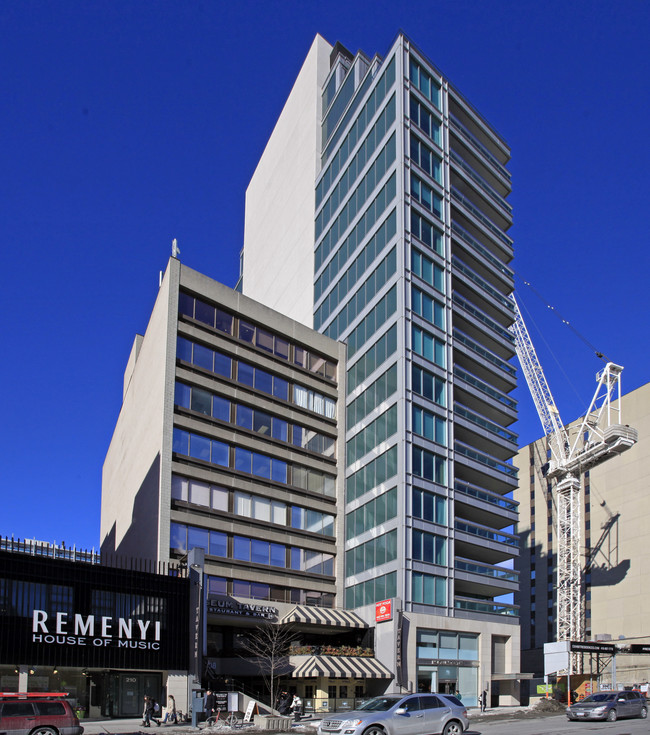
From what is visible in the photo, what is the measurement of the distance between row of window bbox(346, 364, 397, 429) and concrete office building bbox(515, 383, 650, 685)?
153ft

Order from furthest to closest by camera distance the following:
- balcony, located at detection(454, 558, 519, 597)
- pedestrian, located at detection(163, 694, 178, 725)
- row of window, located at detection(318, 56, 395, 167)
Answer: row of window, located at detection(318, 56, 395, 167) → balcony, located at detection(454, 558, 519, 597) → pedestrian, located at detection(163, 694, 178, 725)

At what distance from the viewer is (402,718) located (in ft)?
76.4

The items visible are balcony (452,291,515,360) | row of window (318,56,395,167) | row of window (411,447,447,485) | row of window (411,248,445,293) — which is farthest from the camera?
row of window (318,56,395,167)

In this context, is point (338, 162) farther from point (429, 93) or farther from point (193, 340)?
point (193, 340)

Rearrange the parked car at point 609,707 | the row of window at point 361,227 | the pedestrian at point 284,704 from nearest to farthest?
the parked car at point 609,707
the pedestrian at point 284,704
the row of window at point 361,227

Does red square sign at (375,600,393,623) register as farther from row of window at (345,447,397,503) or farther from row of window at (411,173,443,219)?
row of window at (411,173,443,219)

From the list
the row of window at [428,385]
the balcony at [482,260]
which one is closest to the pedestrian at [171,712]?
the row of window at [428,385]

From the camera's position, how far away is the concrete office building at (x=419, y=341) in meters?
55.8

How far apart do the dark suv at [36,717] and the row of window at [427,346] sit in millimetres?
39343

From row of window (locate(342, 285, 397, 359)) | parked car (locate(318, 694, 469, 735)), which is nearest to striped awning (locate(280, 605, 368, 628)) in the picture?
row of window (locate(342, 285, 397, 359))

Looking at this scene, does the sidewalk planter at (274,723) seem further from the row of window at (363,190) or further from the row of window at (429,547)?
the row of window at (363,190)

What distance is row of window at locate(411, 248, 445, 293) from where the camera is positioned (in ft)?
205

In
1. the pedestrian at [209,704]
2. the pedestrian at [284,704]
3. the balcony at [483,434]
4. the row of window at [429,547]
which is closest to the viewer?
the pedestrian at [209,704]

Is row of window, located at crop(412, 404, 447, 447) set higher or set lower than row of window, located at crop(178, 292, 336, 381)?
lower
